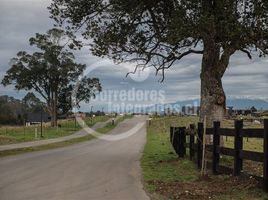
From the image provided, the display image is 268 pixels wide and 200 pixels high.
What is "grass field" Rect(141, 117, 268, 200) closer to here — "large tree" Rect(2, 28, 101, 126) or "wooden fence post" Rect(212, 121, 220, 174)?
"wooden fence post" Rect(212, 121, 220, 174)

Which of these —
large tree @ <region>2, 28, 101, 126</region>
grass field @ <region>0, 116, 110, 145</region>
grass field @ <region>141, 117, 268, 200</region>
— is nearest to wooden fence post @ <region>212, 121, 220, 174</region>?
grass field @ <region>141, 117, 268, 200</region>

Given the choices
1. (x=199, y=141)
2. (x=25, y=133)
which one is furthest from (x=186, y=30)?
(x=25, y=133)

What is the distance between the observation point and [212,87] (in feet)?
63.8

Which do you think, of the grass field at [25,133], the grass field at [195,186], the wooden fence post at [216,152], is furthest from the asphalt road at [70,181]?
the grass field at [25,133]

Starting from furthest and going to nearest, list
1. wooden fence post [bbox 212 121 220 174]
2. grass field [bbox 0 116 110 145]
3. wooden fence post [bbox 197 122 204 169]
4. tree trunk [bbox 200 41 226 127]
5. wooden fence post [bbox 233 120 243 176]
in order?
grass field [bbox 0 116 110 145] < tree trunk [bbox 200 41 226 127] < wooden fence post [bbox 197 122 204 169] < wooden fence post [bbox 212 121 220 174] < wooden fence post [bbox 233 120 243 176]

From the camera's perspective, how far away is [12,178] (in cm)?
1432

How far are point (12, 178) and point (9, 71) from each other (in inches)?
2227

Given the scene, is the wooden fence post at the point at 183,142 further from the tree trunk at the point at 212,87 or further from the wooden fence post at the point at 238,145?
the wooden fence post at the point at 238,145

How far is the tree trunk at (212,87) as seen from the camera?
63.6 feet

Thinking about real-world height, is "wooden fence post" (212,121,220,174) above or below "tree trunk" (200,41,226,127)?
below

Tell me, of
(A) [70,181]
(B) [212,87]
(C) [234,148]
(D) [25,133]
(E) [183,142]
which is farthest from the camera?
(D) [25,133]

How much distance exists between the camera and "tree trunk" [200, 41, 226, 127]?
19.4 metres

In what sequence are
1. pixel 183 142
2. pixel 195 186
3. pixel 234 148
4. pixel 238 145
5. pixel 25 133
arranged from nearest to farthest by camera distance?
pixel 195 186 → pixel 238 145 → pixel 234 148 → pixel 183 142 → pixel 25 133

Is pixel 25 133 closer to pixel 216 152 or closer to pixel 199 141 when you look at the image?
pixel 199 141
